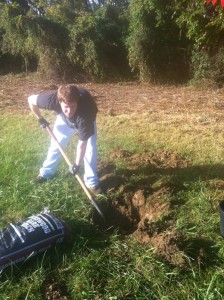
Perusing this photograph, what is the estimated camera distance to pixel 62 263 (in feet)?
10.0

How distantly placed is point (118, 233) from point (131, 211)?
388 mm

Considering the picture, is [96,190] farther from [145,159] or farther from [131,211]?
[145,159]

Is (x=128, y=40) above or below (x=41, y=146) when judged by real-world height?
above

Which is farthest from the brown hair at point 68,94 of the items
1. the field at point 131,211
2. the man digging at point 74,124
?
the field at point 131,211

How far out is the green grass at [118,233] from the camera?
2.78 m

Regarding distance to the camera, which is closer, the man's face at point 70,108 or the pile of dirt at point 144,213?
the pile of dirt at point 144,213

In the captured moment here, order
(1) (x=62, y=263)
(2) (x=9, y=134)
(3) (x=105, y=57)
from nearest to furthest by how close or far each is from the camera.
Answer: (1) (x=62, y=263), (2) (x=9, y=134), (3) (x=105, y=57)

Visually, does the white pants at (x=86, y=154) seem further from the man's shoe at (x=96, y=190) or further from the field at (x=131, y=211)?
the field at (x=131, y=211)

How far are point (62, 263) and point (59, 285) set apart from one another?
26 centimetres

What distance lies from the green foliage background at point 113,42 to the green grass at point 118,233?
5236 mm

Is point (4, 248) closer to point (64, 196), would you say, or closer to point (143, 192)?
point (64, 196)

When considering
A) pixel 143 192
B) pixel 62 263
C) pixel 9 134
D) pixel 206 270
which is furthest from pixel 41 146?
pixel 206 270

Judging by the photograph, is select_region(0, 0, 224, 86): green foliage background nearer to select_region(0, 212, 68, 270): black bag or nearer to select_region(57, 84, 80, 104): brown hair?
select_region(57, 84, 80, 104): brown hair

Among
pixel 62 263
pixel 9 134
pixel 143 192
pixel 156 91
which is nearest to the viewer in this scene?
pixel 62 263
